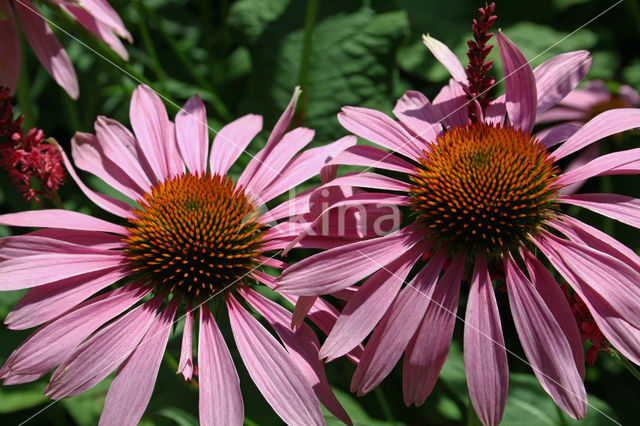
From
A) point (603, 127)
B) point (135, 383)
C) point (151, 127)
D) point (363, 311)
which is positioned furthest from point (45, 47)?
point (603, 127)

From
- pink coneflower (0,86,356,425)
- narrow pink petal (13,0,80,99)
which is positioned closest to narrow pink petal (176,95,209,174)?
pink coneflower (0,86,356,425)

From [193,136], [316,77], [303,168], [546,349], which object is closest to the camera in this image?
[546,349]

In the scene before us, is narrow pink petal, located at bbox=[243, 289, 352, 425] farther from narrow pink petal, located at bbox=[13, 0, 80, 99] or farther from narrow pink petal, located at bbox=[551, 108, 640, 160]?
narrow pink petal, located at bbox=[13, 0, 80, 99]

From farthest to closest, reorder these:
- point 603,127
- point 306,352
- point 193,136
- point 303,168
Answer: point 193,136, point 303,168, point 603,127, point 306,352

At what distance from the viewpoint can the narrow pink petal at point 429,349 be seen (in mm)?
888

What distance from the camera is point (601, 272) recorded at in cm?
91

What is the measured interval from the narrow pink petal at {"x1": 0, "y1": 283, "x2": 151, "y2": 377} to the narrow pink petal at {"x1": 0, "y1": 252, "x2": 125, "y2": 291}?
0.07m

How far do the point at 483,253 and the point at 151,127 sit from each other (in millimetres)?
732

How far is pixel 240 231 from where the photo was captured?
3.90 ft

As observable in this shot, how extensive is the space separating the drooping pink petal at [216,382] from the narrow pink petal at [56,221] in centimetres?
28

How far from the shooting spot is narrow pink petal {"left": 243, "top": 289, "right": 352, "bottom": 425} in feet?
3.08

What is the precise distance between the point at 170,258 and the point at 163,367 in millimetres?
433

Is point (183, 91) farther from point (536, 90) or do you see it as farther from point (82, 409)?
point (536, 90)

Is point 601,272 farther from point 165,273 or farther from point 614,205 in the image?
point 165,273
